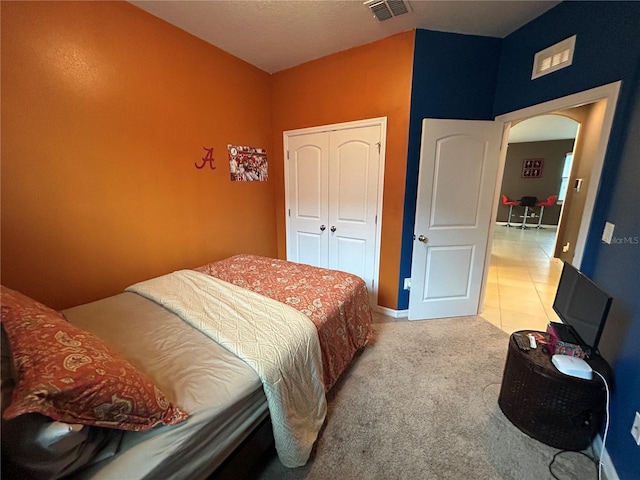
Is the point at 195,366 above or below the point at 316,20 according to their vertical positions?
below

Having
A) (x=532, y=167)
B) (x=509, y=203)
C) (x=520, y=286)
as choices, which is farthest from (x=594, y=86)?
(x=532, y=167)

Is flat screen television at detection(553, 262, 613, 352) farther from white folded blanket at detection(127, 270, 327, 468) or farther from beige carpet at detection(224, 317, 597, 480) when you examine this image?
white folded blanket at detection(127, 270, 327, 468)

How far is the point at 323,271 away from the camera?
2148 millimetres

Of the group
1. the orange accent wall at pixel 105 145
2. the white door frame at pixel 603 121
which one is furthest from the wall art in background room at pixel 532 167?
the orange accent wall at pixel 105 145

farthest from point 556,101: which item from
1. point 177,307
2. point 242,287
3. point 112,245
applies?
point 112,245

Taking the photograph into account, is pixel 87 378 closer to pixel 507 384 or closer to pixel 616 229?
pixel 507 384

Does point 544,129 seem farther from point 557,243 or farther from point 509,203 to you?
point 557,243

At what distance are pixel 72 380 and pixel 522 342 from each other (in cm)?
213

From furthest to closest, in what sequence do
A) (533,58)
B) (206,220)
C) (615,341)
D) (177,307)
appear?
(206,220), (533,58), (177,307), (615,341)

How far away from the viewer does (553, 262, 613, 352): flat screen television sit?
1265mm

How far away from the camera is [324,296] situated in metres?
1.73

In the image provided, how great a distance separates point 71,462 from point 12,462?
12cm

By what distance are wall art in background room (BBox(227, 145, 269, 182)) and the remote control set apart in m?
2.75

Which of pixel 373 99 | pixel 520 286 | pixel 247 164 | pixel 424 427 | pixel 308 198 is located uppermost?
pixel 373 99
